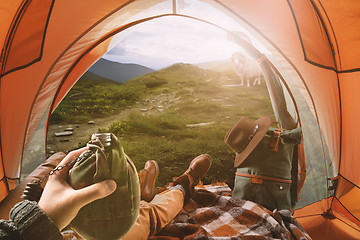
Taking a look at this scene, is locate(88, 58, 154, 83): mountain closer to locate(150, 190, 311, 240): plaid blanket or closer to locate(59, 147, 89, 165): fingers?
locate(150, 190, 311, 240): plaid blanket

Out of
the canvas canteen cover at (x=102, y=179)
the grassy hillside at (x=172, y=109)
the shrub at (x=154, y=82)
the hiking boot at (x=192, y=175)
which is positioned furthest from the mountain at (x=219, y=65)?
the canvas canteen cover at (x=102, y=179)

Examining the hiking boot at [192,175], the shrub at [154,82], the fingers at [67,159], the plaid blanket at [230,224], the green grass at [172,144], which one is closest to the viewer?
the fingers at [67,159]

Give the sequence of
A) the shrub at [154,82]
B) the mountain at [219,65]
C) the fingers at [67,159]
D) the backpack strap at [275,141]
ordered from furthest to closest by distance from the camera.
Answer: the shrub at [154,82]
the mountain at [219,65]
the backpack strap at [275,141]
the fingers at [67,159]

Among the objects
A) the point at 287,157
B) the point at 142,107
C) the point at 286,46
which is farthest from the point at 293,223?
the point at 142,107

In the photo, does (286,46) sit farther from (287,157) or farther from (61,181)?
(61,181)

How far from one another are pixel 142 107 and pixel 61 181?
2279mm

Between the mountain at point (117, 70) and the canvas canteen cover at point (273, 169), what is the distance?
1742 mm

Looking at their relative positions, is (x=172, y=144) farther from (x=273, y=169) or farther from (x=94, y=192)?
(x=94, y=192)

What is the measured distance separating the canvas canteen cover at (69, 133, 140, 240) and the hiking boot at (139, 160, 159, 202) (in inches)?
30.9

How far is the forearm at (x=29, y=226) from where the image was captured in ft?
1.78

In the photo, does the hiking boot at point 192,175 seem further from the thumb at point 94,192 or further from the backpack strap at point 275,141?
the thumb at point 94,192

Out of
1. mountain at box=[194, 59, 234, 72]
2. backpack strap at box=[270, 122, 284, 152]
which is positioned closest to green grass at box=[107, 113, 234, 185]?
mountain at box=[194, 59, 234, 72]

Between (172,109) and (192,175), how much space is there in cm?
124

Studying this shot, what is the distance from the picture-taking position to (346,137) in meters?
1.37
